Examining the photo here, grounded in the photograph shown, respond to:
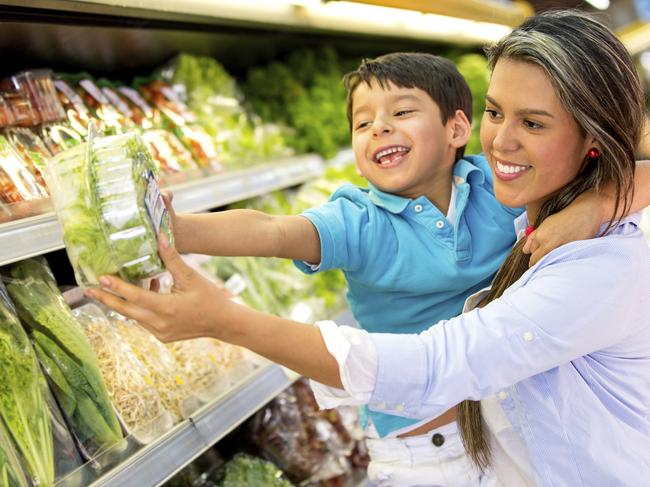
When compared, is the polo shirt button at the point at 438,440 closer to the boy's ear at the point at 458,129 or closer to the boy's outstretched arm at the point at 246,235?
the boy's outstretched arm at the point at 246,235

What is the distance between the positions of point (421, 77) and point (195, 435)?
99cm

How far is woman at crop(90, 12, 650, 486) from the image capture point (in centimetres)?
98

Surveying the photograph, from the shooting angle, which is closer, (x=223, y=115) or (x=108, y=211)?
(x=108, y=211)

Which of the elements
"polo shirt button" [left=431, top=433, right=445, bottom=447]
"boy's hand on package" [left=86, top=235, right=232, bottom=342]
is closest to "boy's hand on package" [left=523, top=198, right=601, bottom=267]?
"polo shirt button" [left=431, top=433, right=445, bottom=447]

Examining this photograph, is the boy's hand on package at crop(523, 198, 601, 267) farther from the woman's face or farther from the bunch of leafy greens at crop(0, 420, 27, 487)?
the bunch of leafy greens at crop(0, 420, 27, 487)

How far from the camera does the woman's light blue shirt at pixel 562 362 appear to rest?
1025 millimetres

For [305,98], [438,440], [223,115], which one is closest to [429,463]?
[438,440]

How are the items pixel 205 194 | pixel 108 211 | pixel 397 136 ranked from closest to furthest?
pixel 108 211, pixel 397 136, pixel 205 194

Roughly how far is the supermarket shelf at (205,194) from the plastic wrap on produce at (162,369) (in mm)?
343

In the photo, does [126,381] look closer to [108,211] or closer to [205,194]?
[205,194]

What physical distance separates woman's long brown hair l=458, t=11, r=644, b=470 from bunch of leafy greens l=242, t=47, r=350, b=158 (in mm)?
1442

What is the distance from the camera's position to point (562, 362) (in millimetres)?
1104

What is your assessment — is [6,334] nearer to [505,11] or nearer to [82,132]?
[82,132]

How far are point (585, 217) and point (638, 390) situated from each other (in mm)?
352
